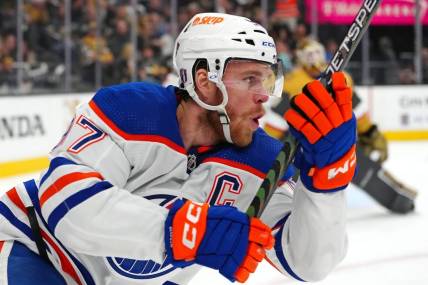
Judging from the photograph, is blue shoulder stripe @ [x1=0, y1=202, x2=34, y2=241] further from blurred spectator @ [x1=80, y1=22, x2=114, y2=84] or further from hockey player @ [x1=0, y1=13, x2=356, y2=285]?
blurred spectator @ [x1=80, y1=22, x2=114, y2=84]

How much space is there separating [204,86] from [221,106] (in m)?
0.08

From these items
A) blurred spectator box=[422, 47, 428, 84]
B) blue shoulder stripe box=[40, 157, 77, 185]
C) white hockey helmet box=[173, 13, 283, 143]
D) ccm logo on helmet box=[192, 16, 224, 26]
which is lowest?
blurred spectator box=[422, 47, 428, 84]

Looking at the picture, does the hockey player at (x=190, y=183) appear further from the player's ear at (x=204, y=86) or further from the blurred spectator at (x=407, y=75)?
the blurred spectator at (x=407, y=75)

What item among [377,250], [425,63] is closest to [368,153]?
[377,250]

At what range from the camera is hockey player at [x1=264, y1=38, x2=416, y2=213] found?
482 centimetres

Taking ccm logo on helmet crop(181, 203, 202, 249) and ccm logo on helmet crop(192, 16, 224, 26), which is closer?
ccm logo on helmet crop(181, 203, 202, 249)

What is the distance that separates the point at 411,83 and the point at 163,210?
7.42 m

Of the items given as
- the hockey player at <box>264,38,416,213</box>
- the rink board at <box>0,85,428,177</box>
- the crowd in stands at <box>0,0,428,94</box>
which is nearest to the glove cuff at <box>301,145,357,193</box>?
the hockey player at <box>264,38,416,213</box>

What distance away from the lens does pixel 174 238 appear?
5.29ft

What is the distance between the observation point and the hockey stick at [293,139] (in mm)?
1754

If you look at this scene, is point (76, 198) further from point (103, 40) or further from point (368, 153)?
point (103, 40)

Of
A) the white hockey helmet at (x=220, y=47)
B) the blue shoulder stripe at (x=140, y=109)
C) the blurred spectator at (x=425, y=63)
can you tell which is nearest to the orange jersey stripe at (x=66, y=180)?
the blue shoulder stripe at (x=140, y=109)

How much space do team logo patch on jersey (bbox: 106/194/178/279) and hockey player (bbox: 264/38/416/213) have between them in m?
2.89

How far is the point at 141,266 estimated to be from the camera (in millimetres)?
1960
